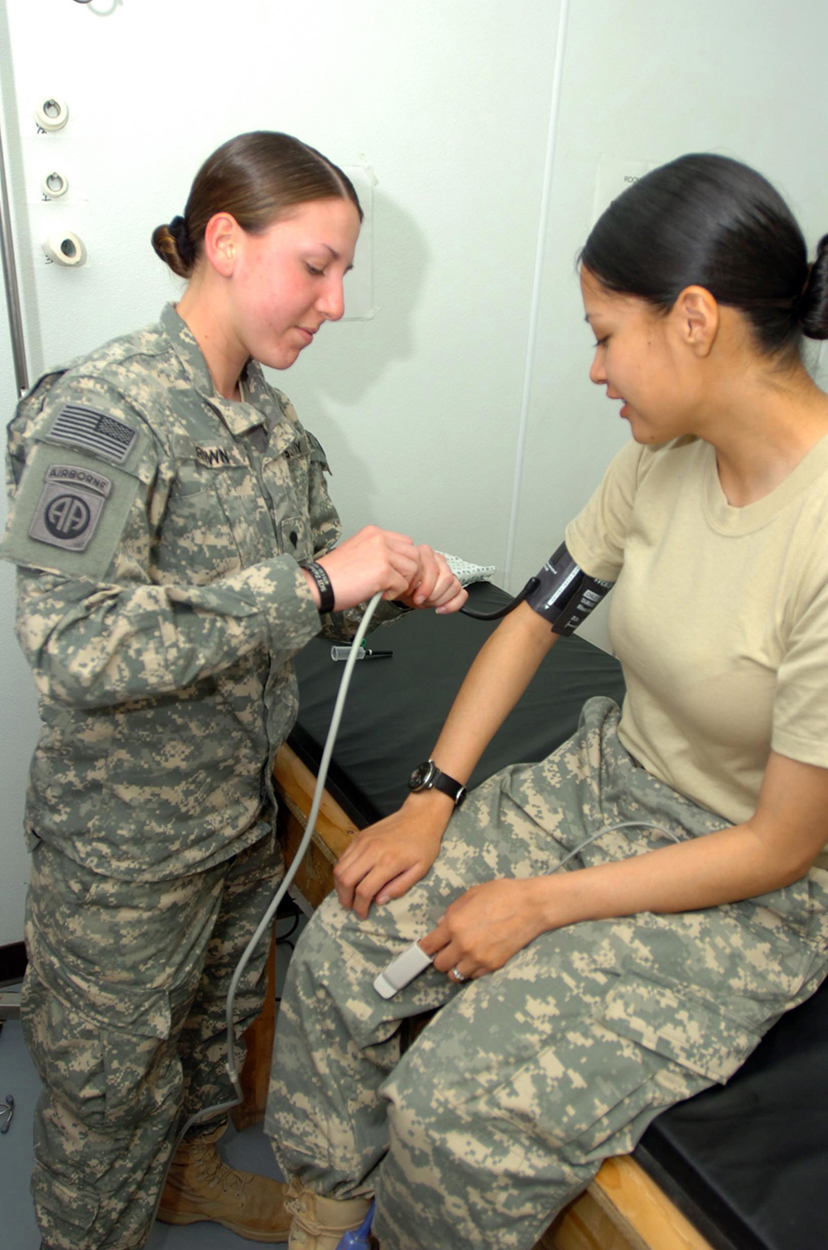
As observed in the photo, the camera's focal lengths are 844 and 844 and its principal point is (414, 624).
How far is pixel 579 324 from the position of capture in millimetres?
2293

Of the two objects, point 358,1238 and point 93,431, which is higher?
point 93,431

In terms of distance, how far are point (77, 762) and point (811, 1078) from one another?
0.91 meters

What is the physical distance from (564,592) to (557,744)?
380mm

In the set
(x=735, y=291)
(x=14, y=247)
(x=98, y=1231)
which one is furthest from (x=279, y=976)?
(x=735, y=291)

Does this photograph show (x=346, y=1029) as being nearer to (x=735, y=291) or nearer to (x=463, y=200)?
Result: (x=735, y=291)

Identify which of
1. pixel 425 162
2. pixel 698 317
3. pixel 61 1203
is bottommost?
pixel 61 1203

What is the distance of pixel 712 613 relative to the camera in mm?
982

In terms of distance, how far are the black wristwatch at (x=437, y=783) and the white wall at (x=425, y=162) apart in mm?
1037

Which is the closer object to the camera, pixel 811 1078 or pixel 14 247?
pixel 811 1078

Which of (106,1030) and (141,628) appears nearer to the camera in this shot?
(141,628)

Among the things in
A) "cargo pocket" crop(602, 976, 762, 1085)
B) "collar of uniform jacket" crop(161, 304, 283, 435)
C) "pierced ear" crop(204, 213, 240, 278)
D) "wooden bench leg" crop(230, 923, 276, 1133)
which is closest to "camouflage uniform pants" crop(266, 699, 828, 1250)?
"cargo pocket" crop(602, 976, 762, 1085)

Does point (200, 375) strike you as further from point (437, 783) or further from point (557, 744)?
point (557, 744)

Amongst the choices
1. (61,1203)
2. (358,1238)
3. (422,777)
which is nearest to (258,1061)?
(61,1203)

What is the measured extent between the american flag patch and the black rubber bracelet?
235 millimetres
